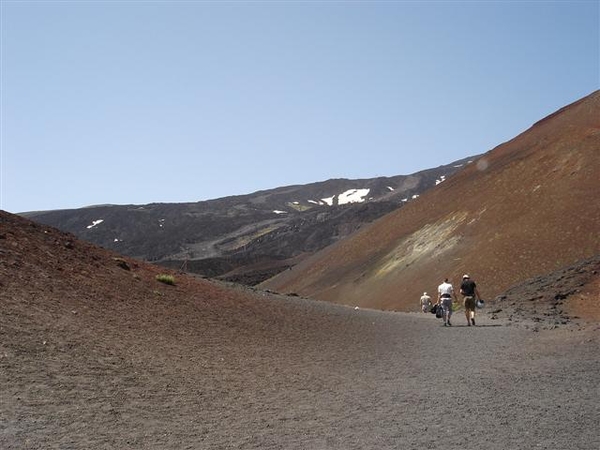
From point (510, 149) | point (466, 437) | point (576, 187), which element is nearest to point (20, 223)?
point (466, 437)

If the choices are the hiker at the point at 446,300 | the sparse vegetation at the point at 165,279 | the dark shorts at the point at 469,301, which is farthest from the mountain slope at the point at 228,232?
the dark shorts at the point at 469,301

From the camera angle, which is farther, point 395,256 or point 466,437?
point 395,256

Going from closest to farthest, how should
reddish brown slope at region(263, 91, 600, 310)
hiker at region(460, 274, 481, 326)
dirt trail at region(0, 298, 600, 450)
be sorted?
1. dirt trail at region(0, 298, 600, 450)
2. hiker at region(460, 274, 481, 326)
3. reddish brown slope at region(263, 91, 600, 310)

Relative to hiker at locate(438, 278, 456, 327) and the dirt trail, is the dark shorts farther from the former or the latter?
the dirt trail

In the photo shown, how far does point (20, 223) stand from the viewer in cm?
1881

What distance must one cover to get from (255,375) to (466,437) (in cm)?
481

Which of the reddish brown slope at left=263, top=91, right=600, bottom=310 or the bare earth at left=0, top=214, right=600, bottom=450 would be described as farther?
the reddish brown slope at left=263, top=91, right=600, bottom=310

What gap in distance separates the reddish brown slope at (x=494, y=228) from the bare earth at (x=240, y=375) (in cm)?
1478

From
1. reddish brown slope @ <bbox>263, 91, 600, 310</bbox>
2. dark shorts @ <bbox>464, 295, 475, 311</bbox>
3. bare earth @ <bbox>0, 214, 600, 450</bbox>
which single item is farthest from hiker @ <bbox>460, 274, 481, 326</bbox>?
reddish brown slope @ <bbox>263, 91, 600, 310</bbox>

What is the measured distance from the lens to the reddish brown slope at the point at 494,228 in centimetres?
3300

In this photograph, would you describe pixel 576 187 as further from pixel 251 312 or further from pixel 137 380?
pixel 137 380

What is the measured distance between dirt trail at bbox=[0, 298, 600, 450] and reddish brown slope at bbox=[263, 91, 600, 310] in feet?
60.6

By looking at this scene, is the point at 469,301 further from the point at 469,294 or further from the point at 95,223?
the point at 95,223

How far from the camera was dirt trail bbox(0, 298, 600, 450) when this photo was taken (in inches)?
271
